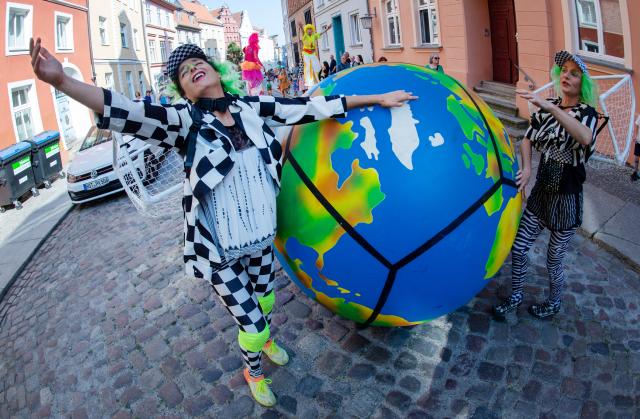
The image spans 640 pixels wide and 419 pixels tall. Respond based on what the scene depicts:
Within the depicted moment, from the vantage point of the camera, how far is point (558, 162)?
2861 mm

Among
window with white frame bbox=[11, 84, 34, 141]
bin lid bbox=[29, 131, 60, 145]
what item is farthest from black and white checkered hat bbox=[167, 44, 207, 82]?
window with white frame bbox=[11, 84, 34, 141]

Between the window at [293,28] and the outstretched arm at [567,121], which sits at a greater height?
the window at [293,28]

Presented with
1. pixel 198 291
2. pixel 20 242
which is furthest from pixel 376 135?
pixel 20 242

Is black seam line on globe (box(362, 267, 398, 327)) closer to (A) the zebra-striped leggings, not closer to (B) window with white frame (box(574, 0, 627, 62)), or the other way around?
(A) the zebra-striped leggings

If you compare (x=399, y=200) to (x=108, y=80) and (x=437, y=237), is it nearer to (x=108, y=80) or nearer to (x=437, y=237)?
(x=437, y=237)

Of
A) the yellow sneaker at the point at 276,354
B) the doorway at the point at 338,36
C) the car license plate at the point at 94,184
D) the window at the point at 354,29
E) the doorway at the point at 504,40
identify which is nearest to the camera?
the yellow sneaker at the point at 276,354

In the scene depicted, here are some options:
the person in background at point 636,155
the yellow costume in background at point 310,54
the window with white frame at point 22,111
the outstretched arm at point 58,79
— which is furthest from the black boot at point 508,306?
the window with white frame at point 22,111

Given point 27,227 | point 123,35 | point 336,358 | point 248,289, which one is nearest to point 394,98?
point 248,289

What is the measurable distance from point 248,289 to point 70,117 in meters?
19.1

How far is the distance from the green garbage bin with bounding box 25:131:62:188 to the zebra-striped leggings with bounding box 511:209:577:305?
420 inches

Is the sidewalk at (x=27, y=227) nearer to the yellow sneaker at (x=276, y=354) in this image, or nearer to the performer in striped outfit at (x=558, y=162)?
the yellow sneaker at (x=276, y=354)

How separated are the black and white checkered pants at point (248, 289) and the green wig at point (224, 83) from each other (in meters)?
0.94

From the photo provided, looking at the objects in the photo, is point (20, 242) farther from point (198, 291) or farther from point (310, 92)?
point (310, 92)

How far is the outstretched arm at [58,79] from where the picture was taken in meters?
1.88
